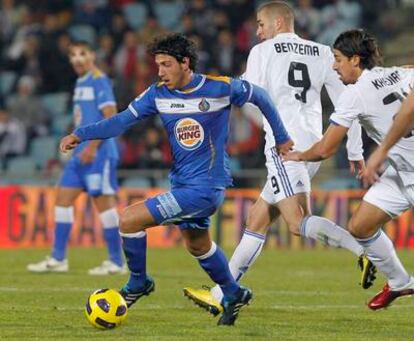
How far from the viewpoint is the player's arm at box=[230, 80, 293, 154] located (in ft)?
28.4

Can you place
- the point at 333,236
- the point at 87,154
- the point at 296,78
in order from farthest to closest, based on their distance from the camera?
the point at 87,154
the point at 296,78
the point at 333,236

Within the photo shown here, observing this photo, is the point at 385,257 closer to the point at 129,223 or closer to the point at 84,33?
the point at 129,223

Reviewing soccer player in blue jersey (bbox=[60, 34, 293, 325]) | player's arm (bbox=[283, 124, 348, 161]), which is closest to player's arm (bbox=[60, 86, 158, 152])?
soccer player in blue jersey (bbox=[60, 34, 293, 325])

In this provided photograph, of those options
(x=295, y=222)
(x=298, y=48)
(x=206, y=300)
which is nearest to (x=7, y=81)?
(x=298, y=48)

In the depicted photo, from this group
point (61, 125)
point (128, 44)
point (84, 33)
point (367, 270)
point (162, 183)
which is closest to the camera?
point (367, 270)

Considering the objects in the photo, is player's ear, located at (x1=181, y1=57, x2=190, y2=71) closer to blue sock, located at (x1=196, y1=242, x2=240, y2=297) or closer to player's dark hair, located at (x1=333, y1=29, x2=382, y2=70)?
player's dark hair, located at (x1=333, y1=29, x2=382, y2=70)

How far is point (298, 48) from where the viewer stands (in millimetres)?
10227

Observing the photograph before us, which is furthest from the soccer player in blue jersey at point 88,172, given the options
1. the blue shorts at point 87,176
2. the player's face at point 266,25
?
the player's face at point 266,25

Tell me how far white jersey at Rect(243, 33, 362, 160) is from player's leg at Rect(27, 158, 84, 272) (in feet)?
13.2

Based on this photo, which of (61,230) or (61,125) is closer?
(61,230)

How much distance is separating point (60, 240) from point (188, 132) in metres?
5.32

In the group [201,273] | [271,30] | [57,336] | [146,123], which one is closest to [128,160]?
[146,123]

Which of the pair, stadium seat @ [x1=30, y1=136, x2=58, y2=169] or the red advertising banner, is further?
stadium seat @ [x1=30, y1=136, x2=58, y2=169]

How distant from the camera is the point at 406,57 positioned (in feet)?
74.4
